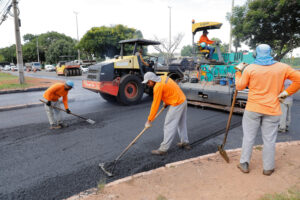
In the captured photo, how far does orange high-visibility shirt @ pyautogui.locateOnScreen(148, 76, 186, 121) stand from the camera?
11.2 ft

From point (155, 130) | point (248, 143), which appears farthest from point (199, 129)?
point (248, 143)

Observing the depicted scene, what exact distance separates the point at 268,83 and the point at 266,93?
5.1 inches

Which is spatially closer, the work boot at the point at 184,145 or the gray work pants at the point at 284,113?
the work boot at the point at 184,145

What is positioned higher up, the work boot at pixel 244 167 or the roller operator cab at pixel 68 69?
the roller operator cab at pixel 68 69

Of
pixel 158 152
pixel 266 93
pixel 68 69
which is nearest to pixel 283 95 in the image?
pixel 266 93

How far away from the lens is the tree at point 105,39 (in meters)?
32.3

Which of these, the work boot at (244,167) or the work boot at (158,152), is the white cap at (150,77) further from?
the work boot at (244,167)

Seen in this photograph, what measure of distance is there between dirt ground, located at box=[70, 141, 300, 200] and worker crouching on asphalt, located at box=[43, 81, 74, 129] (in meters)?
3.02

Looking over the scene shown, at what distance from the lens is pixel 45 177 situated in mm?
3049

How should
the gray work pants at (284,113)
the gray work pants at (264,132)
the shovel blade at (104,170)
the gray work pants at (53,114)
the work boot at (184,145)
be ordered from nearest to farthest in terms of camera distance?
the gray work pants at (264,132) < the shovel blade at (104,170) < the work boot at (184,145) < the gray work pants at (284,113) < the gray work pants at (53,114)

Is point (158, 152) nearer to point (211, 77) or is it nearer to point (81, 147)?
point (81, 147)

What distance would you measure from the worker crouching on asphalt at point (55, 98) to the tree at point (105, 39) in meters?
27.8

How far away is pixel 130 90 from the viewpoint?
770cm

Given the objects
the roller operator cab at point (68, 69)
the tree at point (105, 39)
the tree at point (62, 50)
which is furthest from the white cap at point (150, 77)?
the tree at point (62, 50)
